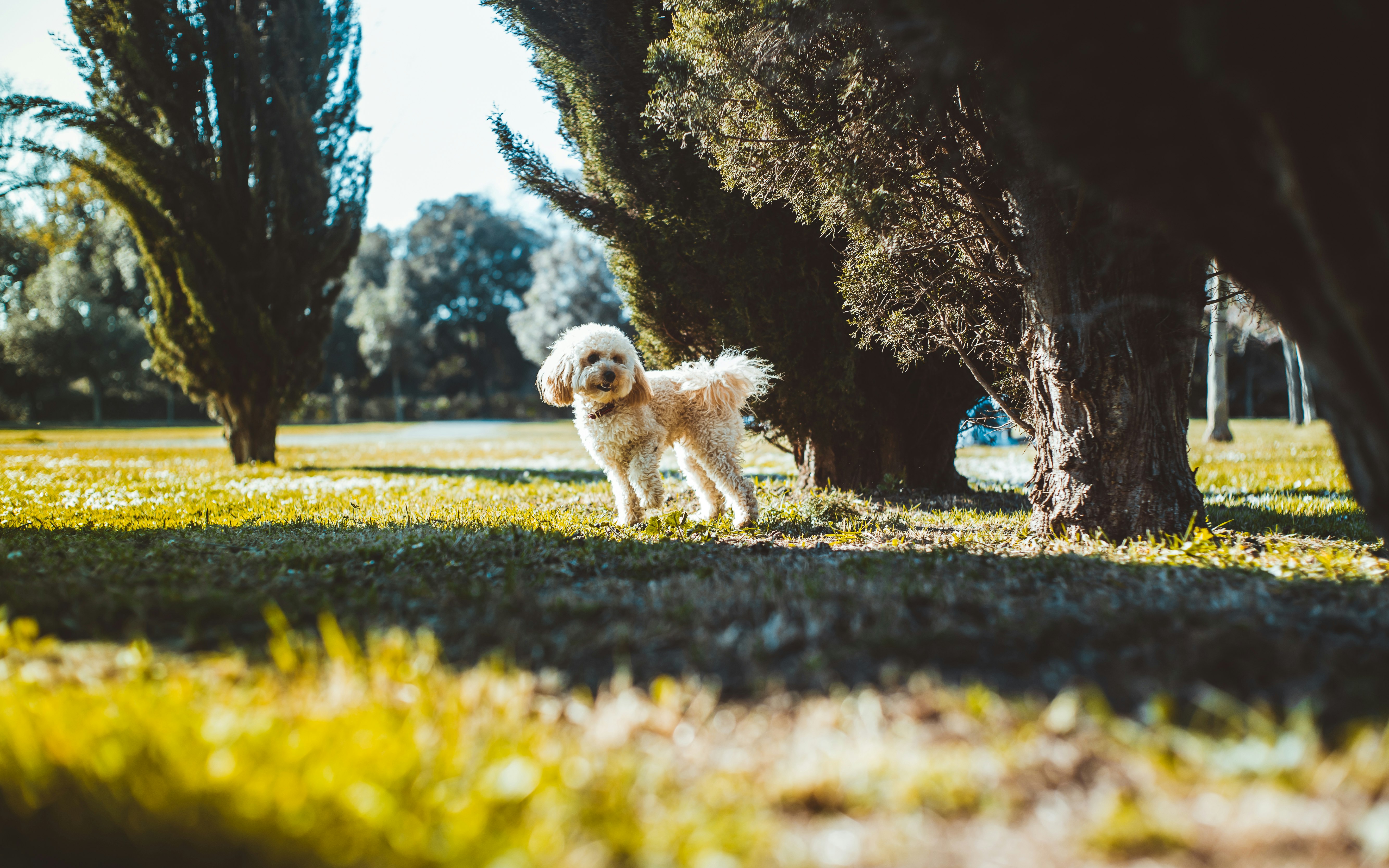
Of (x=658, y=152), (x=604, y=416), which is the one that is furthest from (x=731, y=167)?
(x=604, y=416)

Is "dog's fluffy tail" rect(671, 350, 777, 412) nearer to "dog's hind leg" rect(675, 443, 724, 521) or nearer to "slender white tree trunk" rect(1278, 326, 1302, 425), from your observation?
"dog's hind leg" rect(675, 443, 724, 521)

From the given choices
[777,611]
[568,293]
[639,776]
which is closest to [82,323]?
[568,293]

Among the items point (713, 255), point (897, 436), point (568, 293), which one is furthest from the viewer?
point (568, 293)

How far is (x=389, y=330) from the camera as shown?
48.1 meters

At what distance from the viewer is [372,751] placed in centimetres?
172

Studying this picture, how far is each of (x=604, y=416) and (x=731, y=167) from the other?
213 centimetres

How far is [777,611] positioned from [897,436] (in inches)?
186

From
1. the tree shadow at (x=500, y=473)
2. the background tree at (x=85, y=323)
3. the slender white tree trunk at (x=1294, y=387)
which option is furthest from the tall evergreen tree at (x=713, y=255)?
the background tree at (x=85, y=323)

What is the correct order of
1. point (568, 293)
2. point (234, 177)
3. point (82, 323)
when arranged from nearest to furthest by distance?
point (234, 177), point (82, 323), point (568, 293)

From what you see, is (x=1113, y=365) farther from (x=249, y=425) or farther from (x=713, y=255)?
(x=249, y=425)

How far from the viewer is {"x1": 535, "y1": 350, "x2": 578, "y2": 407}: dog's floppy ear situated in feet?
18.8

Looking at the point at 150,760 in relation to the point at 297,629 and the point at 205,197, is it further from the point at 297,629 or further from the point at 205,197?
the point at 205,197

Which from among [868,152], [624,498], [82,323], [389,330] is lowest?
[624,498]

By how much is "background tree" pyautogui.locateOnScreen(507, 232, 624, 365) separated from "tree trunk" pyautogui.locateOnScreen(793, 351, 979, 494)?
101 ft
